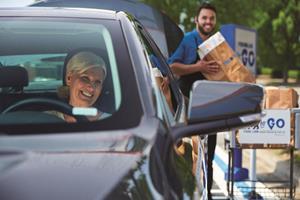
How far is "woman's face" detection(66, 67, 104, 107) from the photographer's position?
110 inches

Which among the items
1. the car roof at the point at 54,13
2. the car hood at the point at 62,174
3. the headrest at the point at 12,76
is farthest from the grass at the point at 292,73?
the car hood at the point at 62,174

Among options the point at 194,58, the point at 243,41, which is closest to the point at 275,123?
the point at 194,58

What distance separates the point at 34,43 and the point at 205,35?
2.93 m

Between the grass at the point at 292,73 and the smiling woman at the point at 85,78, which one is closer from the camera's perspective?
the smiling woman at the point at 85,78

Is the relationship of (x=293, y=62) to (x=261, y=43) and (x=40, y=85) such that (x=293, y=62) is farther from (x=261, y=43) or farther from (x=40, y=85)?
(x=40, y=85)

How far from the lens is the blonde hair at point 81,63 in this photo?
285cm

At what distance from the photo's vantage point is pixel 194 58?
5602 mm

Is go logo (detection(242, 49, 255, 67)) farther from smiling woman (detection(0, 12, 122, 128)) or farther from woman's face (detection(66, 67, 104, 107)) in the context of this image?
woman's face (detection(66, 67, 104, 107))

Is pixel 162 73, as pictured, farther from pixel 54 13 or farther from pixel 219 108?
pixel 219 108

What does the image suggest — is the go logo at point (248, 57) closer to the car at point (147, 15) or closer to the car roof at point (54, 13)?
the car at point (147, 15)

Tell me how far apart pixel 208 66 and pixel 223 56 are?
0.15 m

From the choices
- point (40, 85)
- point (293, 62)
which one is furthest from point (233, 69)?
point (293, 62)

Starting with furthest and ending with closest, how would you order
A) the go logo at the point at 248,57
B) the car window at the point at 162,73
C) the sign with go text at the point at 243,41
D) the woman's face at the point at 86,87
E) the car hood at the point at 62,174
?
1. the go logo at the point at 248,57
2. the sign with go text at the point at 243,41
3. the car window at the point at 162,73
4. the woman's face at the point at 86,87
5. the car hood at the point at 62,174

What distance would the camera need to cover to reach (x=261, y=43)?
49.7 meters
